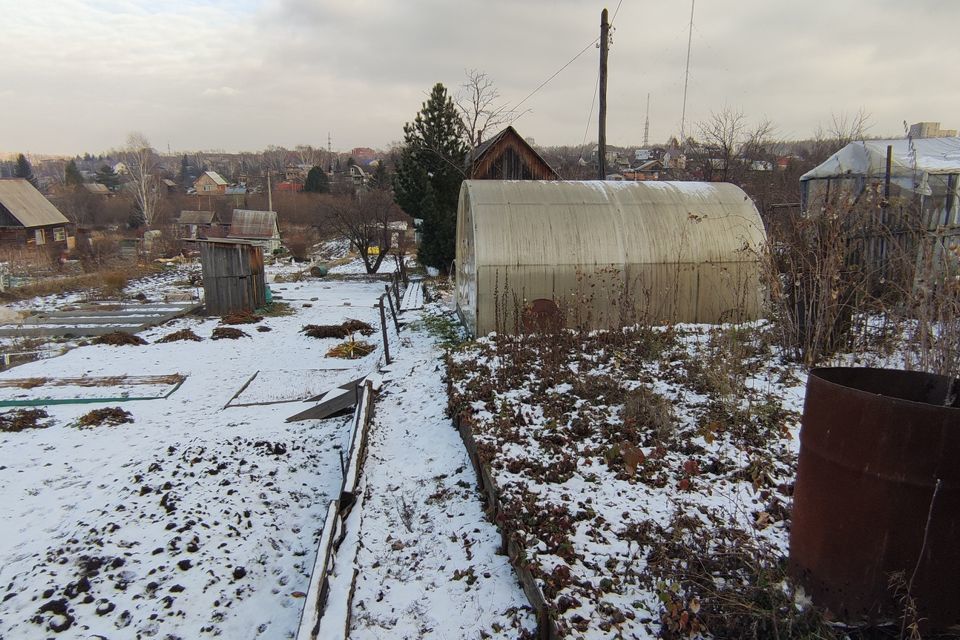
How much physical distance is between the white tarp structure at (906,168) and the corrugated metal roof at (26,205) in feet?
129

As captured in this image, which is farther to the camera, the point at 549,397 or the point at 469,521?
the point at 549,397

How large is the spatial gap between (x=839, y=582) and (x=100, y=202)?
219ft

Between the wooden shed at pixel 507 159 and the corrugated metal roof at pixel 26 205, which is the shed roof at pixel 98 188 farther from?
the wooden shed at pixel 507 159

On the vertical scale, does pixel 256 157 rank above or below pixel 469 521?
above

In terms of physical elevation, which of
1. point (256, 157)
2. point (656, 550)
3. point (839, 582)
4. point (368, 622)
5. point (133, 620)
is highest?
point (256, 157)

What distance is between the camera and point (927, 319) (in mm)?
4449

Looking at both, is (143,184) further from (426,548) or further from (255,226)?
(426,548)

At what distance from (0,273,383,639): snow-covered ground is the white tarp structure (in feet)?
34.5

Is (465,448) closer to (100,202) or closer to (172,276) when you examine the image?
(172,276)

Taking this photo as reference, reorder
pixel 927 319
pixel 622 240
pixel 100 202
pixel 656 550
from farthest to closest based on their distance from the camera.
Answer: pixel 100 202, pixel 622 240, pixel 927 319, pixel 656 550

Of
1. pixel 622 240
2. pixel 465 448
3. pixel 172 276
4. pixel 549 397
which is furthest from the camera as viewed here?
pixel 172 276

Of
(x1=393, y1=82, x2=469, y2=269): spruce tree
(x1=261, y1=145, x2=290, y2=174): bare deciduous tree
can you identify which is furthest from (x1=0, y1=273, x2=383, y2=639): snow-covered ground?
(x1=261, y1=145, x2=290, y2=174): bare deciduous tree

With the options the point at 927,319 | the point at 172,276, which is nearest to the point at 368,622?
the point at 927,319

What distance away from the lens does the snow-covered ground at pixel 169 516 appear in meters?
4.12
